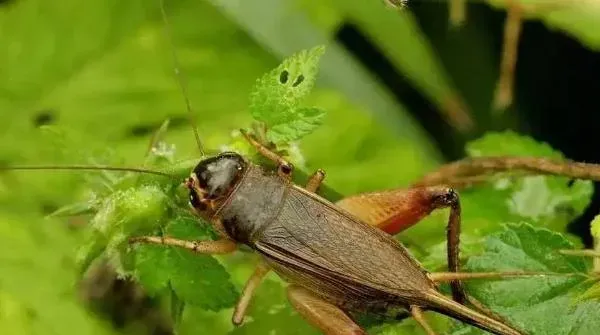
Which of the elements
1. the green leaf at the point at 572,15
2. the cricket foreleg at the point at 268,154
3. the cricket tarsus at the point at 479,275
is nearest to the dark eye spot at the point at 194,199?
the cricket foreleg at the point at 268,154

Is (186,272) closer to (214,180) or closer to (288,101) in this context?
(214,180)

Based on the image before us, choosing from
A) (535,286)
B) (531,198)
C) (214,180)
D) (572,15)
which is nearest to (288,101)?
(214,180)

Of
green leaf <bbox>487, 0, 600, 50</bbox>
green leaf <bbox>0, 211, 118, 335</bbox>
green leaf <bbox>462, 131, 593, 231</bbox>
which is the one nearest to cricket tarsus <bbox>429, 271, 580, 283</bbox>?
green leaf <bbox>462, 131, 593, 231</bbox>

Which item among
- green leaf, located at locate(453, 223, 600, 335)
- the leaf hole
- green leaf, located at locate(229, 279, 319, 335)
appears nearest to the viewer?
green leaf, located at locate(453, 223, 600, 335)

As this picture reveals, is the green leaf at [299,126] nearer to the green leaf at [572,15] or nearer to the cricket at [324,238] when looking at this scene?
the cricket at [324,238]

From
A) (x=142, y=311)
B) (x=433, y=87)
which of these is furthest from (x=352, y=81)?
(x=142, y=311)

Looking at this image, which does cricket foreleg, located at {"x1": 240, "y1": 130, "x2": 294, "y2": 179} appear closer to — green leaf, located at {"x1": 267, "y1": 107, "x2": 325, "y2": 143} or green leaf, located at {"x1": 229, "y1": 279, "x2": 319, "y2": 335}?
green leaf, located at {"x1": 267, "y1": 107, "x2": 325, "y2": 143}

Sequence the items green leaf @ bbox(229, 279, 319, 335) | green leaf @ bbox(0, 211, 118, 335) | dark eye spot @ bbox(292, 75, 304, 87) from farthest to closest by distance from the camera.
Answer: green leaf @ bbox(0, 211, 118, 335), green leaf @ bbox(229, 279, 319, 335), dark eye spot @ bbox(292, 75, 304, 87)

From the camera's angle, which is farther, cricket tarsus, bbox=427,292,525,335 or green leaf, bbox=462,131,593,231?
green leaf, bbox=462,131,593,231
